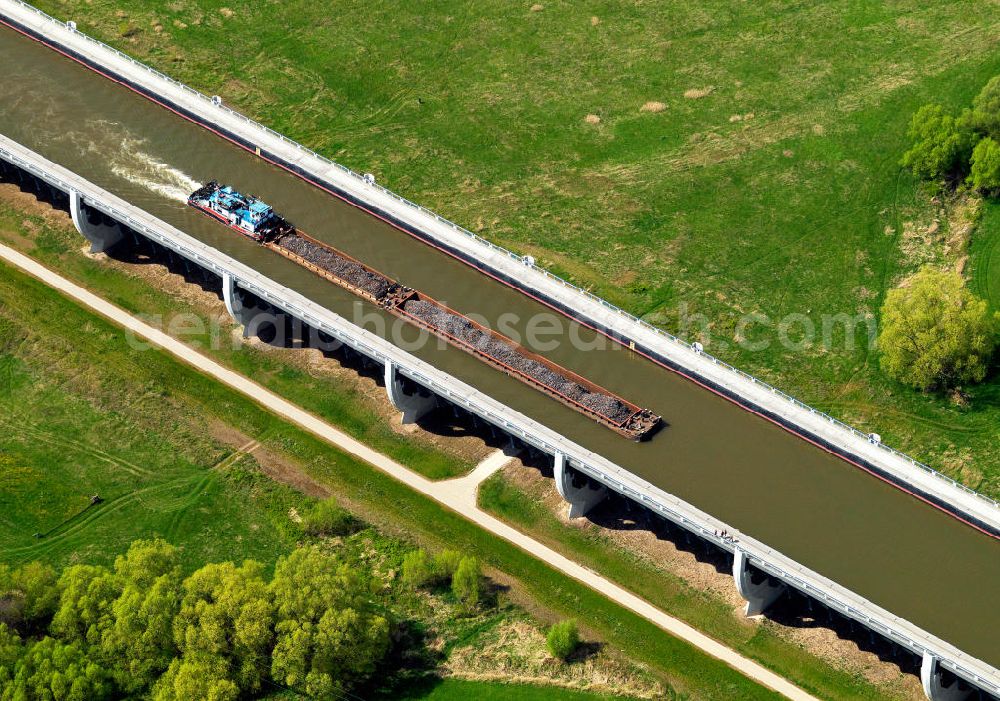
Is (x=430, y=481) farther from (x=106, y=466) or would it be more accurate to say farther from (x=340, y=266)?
(x=106, y=466)

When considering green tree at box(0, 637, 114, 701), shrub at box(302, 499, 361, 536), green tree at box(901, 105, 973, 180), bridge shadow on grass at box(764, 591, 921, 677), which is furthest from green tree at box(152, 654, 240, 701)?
green tree at box(901, 105, 973, 180)

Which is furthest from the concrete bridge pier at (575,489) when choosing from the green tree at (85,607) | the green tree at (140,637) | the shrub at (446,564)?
the green tree at (85,607)

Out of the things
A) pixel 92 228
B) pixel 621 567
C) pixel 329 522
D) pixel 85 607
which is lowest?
pixel 85 607

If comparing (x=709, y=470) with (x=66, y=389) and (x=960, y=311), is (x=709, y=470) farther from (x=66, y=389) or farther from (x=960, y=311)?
(x=66, y=389)

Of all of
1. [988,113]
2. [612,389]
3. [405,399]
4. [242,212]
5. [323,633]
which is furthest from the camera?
[988,113]

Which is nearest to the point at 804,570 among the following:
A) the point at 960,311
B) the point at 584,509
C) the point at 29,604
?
the point at 584,509

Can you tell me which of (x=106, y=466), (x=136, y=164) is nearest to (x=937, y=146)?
(x=136, y=164)
